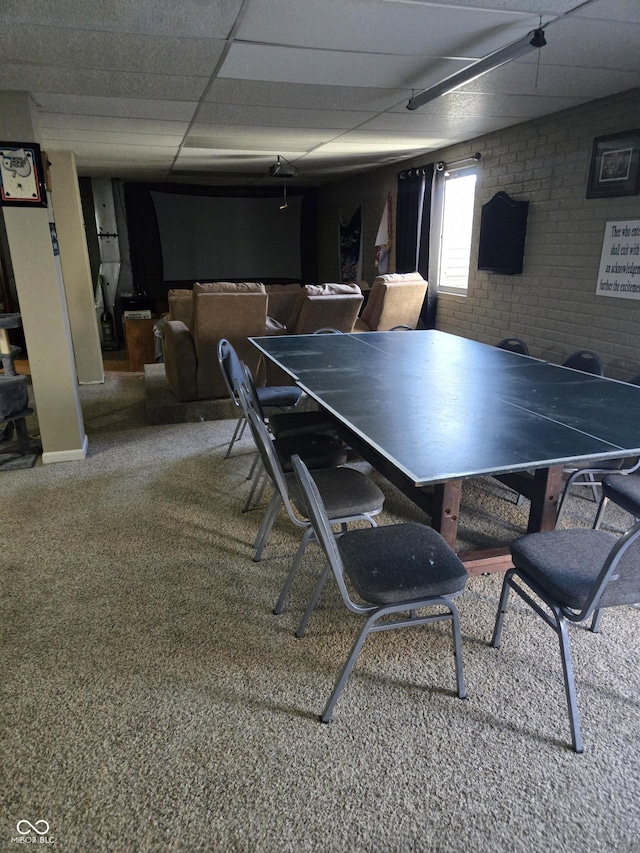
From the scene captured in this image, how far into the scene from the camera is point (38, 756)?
1.60m

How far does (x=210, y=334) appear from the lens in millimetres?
4391

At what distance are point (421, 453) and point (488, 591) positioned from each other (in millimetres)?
920

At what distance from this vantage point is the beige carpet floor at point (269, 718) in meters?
1.41

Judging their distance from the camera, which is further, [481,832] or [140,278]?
[140,278]

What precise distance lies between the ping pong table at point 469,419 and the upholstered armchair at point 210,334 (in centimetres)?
101

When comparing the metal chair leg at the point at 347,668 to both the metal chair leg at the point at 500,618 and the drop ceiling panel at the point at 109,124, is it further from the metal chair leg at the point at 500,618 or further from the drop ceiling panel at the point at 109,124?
the drop ceiling panel at the point at 109,124

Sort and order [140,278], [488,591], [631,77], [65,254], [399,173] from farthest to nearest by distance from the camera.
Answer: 1. [140,278]
2. [399,173]
3. [65,254]
4. [631,77]
5. [488,591]

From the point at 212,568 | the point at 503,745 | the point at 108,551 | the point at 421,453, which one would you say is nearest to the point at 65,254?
the point at 108,551

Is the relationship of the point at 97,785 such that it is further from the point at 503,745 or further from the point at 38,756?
the point at 503,745

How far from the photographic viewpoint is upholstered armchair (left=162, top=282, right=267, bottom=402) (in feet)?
14.0

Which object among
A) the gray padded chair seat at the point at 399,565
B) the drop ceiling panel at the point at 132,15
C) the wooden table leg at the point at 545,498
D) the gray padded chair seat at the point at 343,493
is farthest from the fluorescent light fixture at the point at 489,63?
the gray padded chair seat at the point at 399,565

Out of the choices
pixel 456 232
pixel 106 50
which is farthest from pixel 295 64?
pixel 456 232

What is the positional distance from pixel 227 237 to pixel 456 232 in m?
4.51

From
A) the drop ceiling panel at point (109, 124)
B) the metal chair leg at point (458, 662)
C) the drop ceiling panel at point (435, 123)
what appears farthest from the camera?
the drop ceiling panel at point (435, 123)
